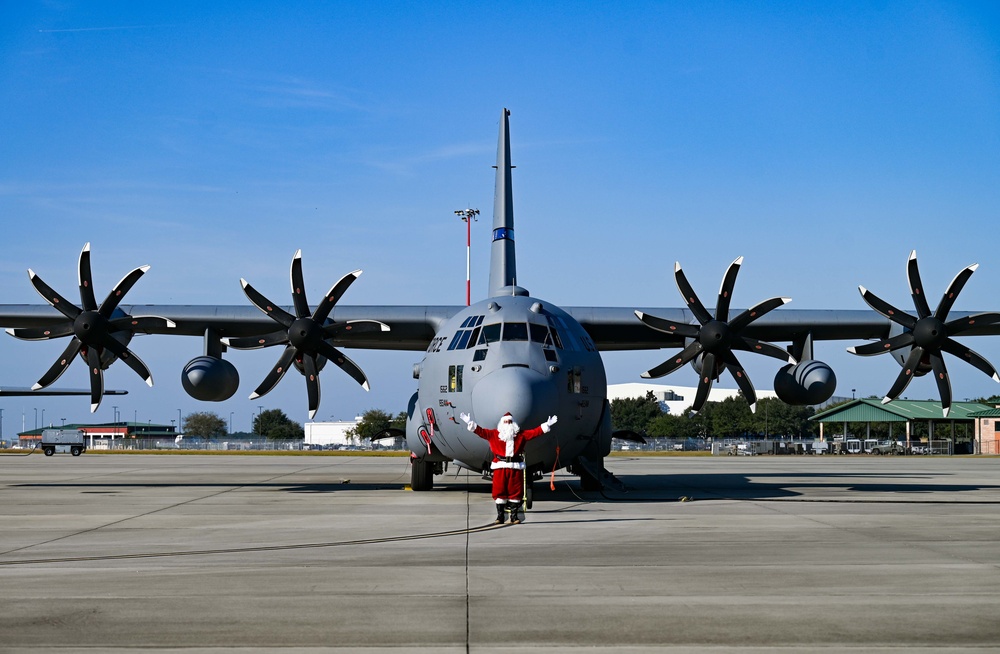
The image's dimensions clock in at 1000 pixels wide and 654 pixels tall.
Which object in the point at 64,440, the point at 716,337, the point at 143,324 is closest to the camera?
the point at 716,337

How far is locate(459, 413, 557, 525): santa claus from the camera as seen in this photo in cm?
1474

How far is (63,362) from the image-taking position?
77.8 feet

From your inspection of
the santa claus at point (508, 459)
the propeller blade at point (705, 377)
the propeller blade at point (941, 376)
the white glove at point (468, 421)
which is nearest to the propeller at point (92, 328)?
the white glove at point (468, 421)

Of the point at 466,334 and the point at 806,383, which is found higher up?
the point at 466,334

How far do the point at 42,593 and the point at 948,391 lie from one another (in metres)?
21.8

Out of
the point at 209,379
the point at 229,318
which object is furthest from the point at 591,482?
the point at 229,318

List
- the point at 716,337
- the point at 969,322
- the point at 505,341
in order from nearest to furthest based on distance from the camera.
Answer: the point at 505,341 → the point at 716,337 → the point at 969,322

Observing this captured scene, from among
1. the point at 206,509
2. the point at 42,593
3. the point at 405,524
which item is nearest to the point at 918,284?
the point at 405,524

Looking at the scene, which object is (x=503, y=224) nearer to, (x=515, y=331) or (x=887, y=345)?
(x=515, y=331)

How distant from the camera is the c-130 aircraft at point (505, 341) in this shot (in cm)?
A: 1783

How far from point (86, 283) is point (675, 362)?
14.7 meters

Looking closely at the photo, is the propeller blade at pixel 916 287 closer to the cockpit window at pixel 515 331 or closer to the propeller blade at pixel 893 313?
the propeller blade at pixel 893 313

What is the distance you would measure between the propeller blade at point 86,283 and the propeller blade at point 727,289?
50.9ft

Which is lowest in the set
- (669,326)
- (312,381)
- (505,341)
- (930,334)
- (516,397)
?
(516,397)
